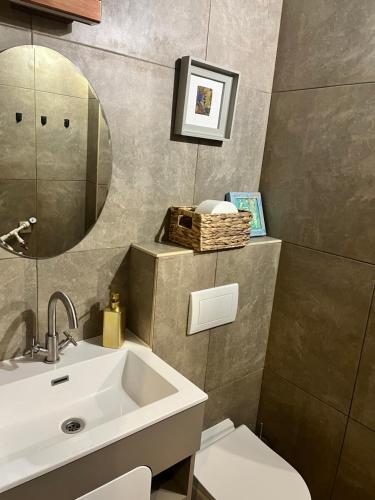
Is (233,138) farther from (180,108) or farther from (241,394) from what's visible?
(241,394)

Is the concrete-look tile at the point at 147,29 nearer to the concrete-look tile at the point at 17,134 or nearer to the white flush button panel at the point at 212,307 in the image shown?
the concrete-look tile at the point at 17,134

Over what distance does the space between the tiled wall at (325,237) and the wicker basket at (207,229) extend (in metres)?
0.31

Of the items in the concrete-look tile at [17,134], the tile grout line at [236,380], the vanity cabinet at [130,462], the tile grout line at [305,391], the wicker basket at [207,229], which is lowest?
the tile grout line at [236,380]

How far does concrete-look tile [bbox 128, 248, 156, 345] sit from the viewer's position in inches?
48.7

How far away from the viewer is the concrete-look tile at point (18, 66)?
3.13 feet

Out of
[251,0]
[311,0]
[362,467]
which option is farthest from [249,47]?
[362,467]

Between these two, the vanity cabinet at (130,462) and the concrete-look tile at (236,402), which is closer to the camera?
the vanity cabinet at (130,462)

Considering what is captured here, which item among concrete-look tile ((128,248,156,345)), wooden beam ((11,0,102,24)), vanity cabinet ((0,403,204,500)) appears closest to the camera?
vanity cabinet ((0,403,204,500))

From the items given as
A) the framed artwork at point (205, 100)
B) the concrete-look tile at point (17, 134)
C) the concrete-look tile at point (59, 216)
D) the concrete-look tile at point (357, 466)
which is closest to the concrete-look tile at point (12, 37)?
the concrete-look tile at point (17, 134)

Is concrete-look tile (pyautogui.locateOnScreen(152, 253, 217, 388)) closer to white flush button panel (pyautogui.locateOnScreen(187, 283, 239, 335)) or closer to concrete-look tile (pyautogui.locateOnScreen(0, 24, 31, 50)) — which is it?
white flush button panel (pyautogui.locateOnScreen(187, 283, 239, 335))

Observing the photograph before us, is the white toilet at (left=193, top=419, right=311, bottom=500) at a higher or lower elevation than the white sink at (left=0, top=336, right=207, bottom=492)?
lower

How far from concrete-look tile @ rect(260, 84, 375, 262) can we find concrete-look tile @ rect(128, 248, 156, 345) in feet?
2.16

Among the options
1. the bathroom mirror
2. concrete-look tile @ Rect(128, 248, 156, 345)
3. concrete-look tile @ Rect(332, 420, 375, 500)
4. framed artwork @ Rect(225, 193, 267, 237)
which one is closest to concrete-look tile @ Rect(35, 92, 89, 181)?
the bathroom mirror

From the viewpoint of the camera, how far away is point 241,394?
168 cm
